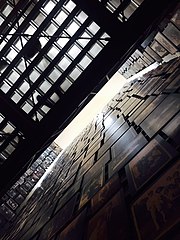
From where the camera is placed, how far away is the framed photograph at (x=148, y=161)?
144 centimetres

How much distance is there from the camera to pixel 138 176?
158cm

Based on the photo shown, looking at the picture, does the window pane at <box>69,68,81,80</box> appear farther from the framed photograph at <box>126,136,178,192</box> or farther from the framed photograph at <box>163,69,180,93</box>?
the framed photograph at <box>126,136,178,192</box>

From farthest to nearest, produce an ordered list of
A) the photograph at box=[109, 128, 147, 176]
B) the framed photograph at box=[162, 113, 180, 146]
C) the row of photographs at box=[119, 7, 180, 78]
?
the row of photographs at box=[119, 7, 180, 78]
the photograph at box=[109, 128, 147, 176]
the framed photograph at box=[162, 113, 180, 146]

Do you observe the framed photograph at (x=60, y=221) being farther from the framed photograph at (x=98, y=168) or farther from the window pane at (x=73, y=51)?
the window pane at (x=73, y=51)

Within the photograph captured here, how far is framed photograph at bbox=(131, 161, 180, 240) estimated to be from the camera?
98 cm

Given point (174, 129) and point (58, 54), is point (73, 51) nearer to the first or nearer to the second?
point (58, 54)

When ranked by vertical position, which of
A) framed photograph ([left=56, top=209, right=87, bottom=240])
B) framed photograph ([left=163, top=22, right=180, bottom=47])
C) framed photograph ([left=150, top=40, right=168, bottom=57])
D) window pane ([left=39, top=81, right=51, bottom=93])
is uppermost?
framed photograph ([left=163, top=22, right=180, bottom=47])

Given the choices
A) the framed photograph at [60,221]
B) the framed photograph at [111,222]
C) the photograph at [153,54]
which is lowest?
the framed photograph at [60,221]

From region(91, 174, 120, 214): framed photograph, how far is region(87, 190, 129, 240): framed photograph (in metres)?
0.09

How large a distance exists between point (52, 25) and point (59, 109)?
3.99ft

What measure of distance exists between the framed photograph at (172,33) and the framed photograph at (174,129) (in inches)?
115

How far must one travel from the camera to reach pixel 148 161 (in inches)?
64.3

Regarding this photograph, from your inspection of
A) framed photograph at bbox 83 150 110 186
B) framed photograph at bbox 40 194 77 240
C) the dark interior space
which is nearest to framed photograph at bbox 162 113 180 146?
the dark interior space

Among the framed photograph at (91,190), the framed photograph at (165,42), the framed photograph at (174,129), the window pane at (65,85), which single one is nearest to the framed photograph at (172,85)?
the framed photograph at (174,129)
